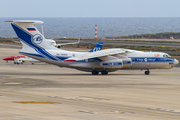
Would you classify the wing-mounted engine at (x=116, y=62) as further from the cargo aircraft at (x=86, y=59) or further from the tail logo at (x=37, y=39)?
the tail logo at (x=37, y=39)

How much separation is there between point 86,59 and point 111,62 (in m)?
3.24

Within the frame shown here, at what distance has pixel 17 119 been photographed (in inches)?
624

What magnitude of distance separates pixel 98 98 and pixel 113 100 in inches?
52.6

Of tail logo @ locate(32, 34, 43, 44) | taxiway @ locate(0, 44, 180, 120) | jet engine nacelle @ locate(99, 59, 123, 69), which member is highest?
tail logo @ locate(32, 34, 43, 44)

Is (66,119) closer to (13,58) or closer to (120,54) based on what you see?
(120,54)

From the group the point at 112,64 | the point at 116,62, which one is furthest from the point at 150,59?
the point at 112,64

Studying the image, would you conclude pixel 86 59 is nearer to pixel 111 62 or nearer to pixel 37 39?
pixel 111 62

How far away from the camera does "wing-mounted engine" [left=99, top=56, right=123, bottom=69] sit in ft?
134

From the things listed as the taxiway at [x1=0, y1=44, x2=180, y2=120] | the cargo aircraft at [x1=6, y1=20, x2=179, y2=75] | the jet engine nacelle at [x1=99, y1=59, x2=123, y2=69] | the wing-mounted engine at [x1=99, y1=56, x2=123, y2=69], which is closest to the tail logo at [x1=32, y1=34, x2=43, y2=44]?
the cargo aircraft at [x1=6, y1=20, x2=179, y2=75]

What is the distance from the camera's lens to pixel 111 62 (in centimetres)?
4106

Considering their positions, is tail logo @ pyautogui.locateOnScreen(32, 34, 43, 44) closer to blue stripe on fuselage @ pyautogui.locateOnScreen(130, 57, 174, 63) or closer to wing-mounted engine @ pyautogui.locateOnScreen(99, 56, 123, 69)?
wing-mounted engine @ pyautogui.locateOnScreen(99, 56, 123, 69)

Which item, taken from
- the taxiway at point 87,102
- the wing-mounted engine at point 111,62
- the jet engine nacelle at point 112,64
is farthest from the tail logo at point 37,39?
the taxiway at point 87,102

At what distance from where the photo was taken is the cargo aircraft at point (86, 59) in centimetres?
4122

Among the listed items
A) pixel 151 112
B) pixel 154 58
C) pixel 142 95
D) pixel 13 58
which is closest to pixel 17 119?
pixel 151 112
